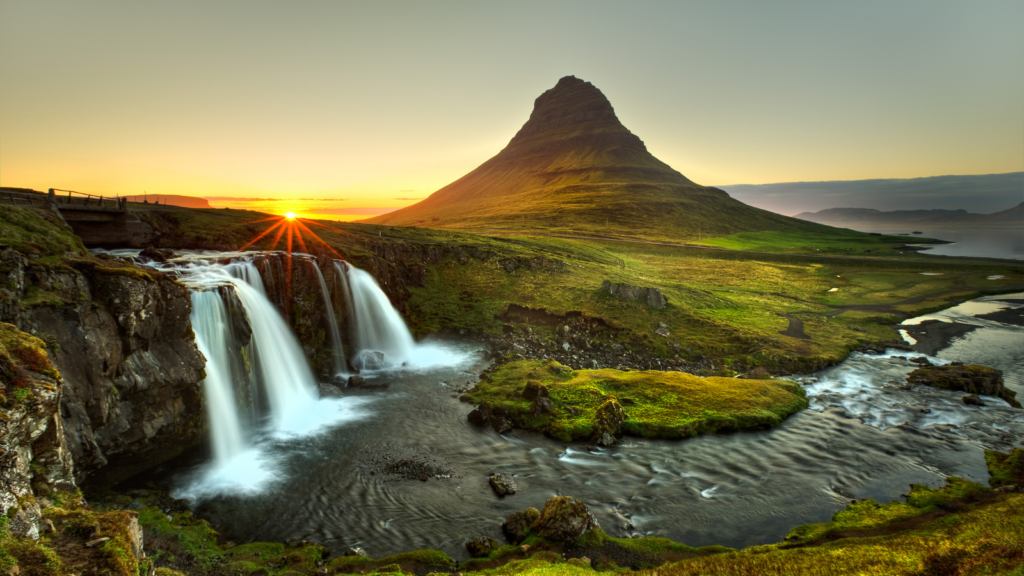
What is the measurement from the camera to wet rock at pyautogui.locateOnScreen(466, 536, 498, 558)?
17.0 meters

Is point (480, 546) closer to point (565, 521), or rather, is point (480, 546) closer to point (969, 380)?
point (565, 521)

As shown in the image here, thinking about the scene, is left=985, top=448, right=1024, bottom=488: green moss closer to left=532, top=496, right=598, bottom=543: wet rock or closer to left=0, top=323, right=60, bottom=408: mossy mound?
left=532, top=496, right=598, bottom=543: wet rock

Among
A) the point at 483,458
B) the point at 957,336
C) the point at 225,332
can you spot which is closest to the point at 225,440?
the point at 225,332

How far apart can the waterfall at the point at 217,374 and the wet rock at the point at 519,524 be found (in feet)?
55.5

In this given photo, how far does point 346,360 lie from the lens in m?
40.4

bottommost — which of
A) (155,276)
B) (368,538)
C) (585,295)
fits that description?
(368,538)

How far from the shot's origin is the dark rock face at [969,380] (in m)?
33.5

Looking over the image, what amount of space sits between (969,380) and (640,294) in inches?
1124

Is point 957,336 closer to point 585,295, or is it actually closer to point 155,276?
point 585,295

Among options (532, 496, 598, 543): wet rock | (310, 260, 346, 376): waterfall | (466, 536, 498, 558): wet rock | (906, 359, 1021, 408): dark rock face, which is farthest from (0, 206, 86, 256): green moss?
(906, 359, 1021, 408): dark rock face

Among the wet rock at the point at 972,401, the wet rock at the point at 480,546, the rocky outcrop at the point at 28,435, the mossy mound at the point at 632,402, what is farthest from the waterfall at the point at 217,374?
the wet rock at the point at 972,401

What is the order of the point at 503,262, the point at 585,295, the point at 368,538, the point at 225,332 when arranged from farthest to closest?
1. the point at 503,262
2. the point at 585,295
3. the point at 225,332
4. the point at 368,538

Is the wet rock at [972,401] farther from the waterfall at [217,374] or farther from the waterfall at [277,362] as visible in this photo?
the waterfall at [217,374]

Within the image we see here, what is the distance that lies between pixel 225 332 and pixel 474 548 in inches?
895
